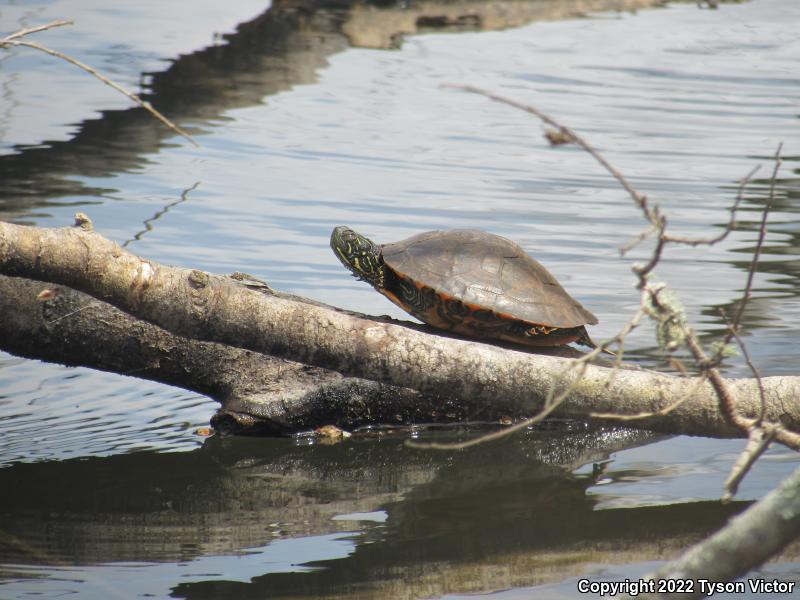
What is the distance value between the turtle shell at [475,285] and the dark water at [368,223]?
595 mm

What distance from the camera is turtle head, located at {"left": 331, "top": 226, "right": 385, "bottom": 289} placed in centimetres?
514

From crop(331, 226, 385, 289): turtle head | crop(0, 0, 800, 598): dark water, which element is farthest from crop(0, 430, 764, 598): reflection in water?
crop(331, 226, 385, 289): turtle head

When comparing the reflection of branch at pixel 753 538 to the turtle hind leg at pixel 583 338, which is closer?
the reflection of branch at pixel 753 538

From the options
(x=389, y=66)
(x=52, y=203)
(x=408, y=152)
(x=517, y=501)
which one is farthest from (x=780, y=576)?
(x=389, y=66)

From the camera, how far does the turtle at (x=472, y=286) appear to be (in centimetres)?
489

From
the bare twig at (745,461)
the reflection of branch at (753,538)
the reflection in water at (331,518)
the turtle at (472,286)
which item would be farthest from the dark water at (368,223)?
the reflection of branch at (753,538)

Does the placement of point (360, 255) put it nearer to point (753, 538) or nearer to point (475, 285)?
point (475, 285)

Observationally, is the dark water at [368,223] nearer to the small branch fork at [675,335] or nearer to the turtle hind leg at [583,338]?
the turtle hind leg at [583,338]

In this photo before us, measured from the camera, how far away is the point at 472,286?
4922 mm

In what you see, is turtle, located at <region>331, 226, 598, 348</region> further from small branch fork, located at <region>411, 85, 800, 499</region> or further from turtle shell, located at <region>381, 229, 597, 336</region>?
small branch fork, located at <region>411, 85, 800, 499</region>

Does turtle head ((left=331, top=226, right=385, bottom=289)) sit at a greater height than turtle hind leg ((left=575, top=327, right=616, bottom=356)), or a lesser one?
greater

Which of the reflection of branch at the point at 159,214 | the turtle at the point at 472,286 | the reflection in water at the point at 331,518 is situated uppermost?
the turtle at the point at 472,286

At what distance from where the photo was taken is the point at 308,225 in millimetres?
7852

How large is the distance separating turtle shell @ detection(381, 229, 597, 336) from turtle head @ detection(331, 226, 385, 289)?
53 millimetres
